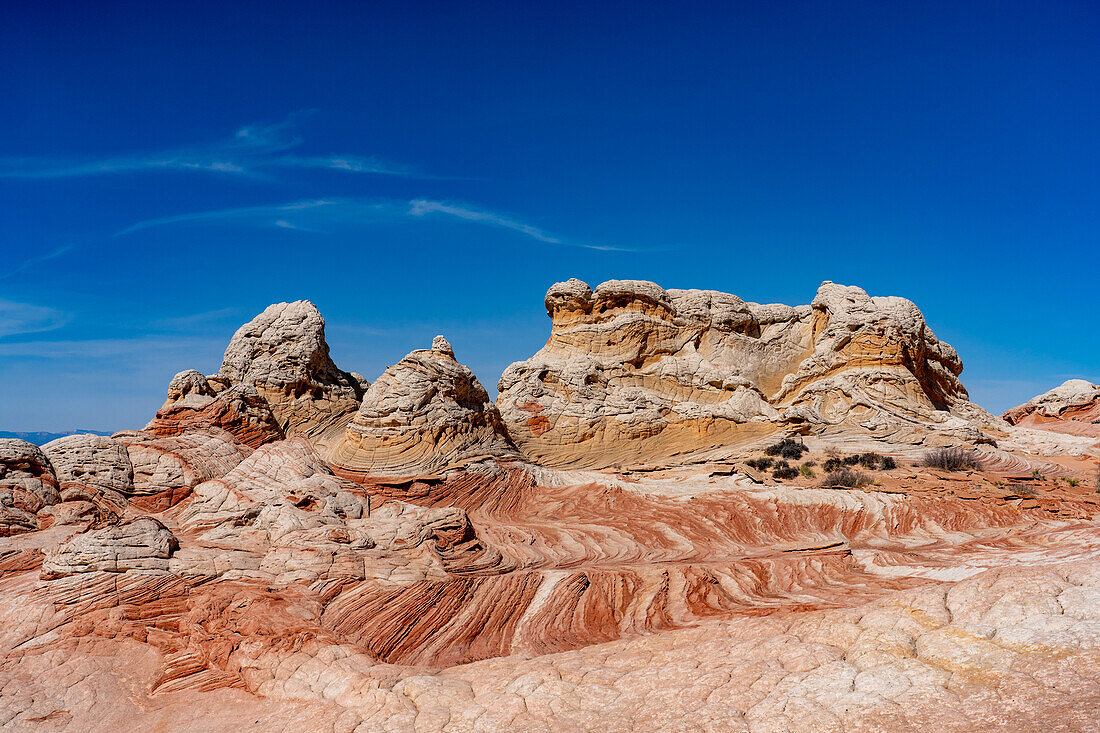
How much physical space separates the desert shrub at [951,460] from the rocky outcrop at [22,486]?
19.7m

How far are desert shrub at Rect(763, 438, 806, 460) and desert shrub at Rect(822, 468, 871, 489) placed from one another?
275cm

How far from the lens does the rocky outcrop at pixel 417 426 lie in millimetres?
17500

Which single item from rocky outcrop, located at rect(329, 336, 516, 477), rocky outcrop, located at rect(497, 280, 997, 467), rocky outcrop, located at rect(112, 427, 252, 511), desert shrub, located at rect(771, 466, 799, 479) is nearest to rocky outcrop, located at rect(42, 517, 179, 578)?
rocky outcrop, located at rect(112, 427, 252, 511)

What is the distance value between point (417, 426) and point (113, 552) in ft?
32.1

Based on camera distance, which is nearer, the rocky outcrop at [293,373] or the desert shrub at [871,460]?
the desert shrub at [871,460]

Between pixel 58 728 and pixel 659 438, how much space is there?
21842 millimetres

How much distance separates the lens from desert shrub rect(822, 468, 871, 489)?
54.4ft

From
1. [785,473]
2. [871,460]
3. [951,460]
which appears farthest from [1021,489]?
[785,473]

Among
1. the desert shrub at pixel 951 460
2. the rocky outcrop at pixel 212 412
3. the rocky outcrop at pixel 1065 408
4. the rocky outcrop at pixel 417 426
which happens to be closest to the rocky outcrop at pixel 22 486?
the rocky outcrop at pixel 212 412

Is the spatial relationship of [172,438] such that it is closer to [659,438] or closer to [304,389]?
[304,389]

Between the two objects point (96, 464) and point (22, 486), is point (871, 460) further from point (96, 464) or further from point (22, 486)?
point (22, 486)

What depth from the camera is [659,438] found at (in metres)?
26.3

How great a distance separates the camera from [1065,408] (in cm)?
3662

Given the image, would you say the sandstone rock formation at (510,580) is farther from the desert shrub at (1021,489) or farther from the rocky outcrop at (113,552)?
the desert shrub at (1021,489)
